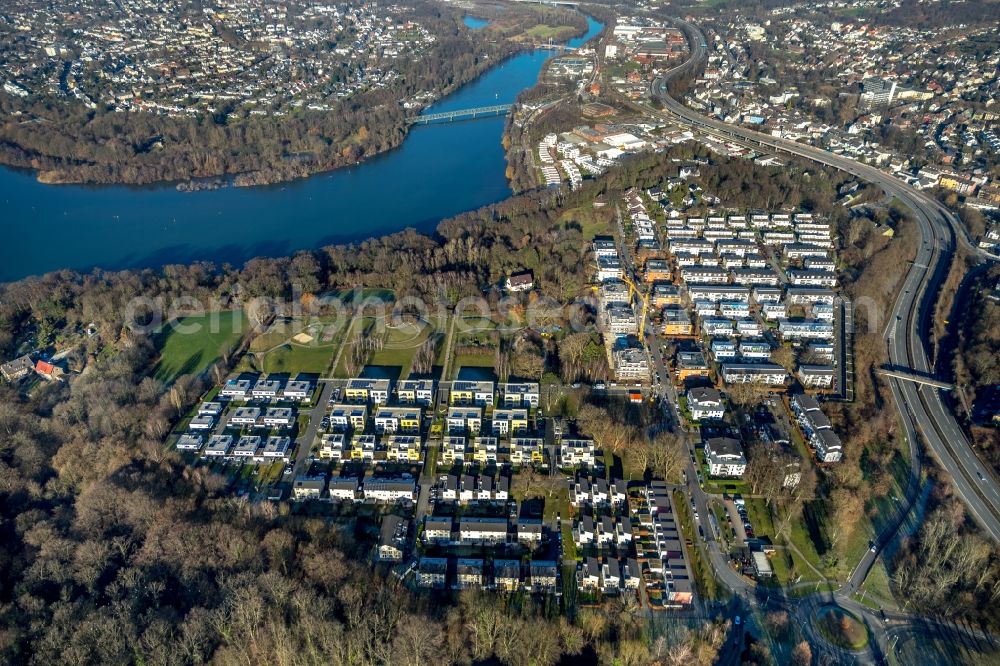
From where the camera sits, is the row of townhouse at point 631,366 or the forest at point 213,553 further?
the row of townhouse at point 631,366

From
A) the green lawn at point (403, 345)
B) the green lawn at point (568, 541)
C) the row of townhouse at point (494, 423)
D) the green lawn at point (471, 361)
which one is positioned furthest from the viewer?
the green lawn at point (403, 345)

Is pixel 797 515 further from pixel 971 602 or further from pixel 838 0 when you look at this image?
pixel 838 0

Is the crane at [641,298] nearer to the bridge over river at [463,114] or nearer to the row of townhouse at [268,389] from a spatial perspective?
the row of townhouse at [268,389]

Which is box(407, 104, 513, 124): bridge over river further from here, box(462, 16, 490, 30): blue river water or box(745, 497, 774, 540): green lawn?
box(745, 497, 774, 540): green lawn

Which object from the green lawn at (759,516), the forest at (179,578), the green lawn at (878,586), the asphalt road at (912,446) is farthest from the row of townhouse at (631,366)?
the green lawn at (878,586)

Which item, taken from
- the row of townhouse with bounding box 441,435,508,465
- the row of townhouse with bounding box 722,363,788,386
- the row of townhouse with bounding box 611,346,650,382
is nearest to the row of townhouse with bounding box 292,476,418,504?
the row of townhouse with bounding box 441,435,508,465

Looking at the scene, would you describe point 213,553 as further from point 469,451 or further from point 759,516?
point 759,516

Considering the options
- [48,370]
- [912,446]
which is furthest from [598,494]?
[48,370]
